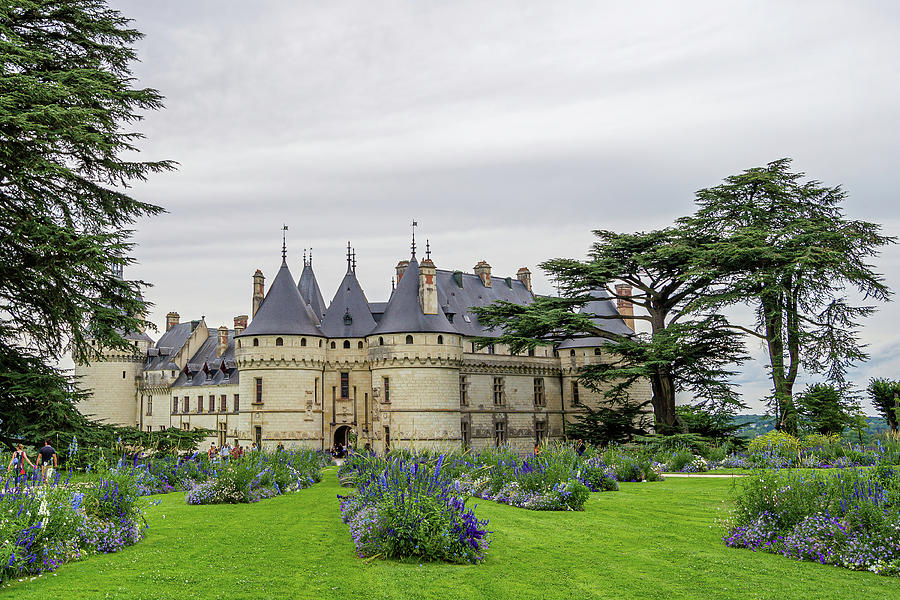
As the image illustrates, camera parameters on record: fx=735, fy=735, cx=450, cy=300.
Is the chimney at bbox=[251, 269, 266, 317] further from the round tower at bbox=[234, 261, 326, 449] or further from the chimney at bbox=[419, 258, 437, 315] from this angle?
the chimney at bbox=[419, 258, 437, 315]

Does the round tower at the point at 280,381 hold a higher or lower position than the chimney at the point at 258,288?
lower

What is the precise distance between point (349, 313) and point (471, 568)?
1299 inches

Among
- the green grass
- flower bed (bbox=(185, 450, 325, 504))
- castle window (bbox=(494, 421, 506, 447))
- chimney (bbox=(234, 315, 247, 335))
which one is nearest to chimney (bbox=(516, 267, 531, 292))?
castle window (bbox=(494, 421, 506, 447))

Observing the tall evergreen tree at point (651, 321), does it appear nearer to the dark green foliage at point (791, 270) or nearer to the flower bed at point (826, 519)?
the dark green foliage at point (791, 270)

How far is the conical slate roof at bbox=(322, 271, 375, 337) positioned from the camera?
4053cm

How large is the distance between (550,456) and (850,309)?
19873 millimetres

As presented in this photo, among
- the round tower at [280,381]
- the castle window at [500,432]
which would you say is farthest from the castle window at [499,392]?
the round tower at [280,381]

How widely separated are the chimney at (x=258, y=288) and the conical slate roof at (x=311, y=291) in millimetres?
2116

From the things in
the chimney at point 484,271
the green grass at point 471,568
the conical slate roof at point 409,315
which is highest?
the chimney at point 484,271

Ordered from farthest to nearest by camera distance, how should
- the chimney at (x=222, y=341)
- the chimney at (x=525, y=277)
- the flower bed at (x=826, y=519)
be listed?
the chimney at (x=222, y=341)
the chimney at (x=525, y=277)
the flower bed at (x=826, y=519)

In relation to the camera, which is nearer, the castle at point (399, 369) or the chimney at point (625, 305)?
the castle at point (399, 369)

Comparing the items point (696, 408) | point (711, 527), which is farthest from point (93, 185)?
point (696, 408)

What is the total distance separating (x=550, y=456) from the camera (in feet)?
56.6

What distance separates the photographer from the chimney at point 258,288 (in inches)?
1668
